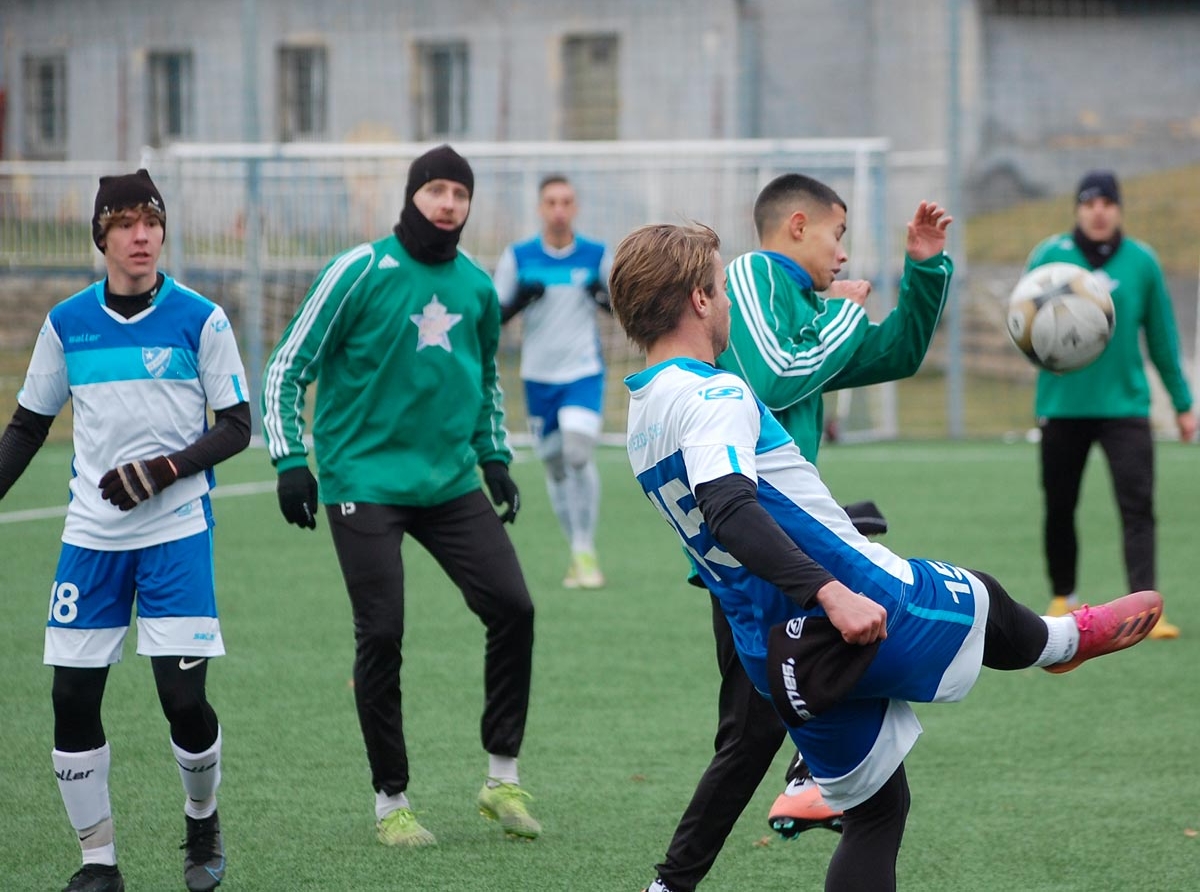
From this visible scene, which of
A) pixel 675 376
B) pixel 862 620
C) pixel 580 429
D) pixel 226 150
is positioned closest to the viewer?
pixel 862 620

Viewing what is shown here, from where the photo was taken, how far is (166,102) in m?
23.0

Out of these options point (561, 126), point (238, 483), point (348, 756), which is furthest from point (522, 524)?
point (561, 126)

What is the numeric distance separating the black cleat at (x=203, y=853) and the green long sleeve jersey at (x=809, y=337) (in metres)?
1.90

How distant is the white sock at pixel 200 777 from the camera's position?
470 centimetres

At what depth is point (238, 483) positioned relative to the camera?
563 inches

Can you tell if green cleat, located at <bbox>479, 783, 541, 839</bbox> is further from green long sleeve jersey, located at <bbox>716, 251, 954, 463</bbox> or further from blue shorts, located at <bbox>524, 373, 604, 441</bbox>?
blue shorts, located at <bbox>524, 373, 604, 441</bbox>

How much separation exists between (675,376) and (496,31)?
69.6 feet

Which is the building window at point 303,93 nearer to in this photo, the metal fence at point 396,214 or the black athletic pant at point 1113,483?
the metal fence at point 396,214

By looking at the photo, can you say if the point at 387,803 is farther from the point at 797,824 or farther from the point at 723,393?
the point at 723,393

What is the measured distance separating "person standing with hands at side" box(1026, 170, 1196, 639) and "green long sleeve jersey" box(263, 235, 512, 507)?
3870 millimetres

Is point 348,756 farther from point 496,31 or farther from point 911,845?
point 496,31

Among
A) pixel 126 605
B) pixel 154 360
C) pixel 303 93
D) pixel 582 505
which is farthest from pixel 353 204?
pixel 126 605

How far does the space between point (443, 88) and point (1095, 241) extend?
53.3 feet

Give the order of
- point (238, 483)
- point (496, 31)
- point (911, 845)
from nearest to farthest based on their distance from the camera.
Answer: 1. point (911, 845)
2. point (238, 483)
3. point (496, 31)
